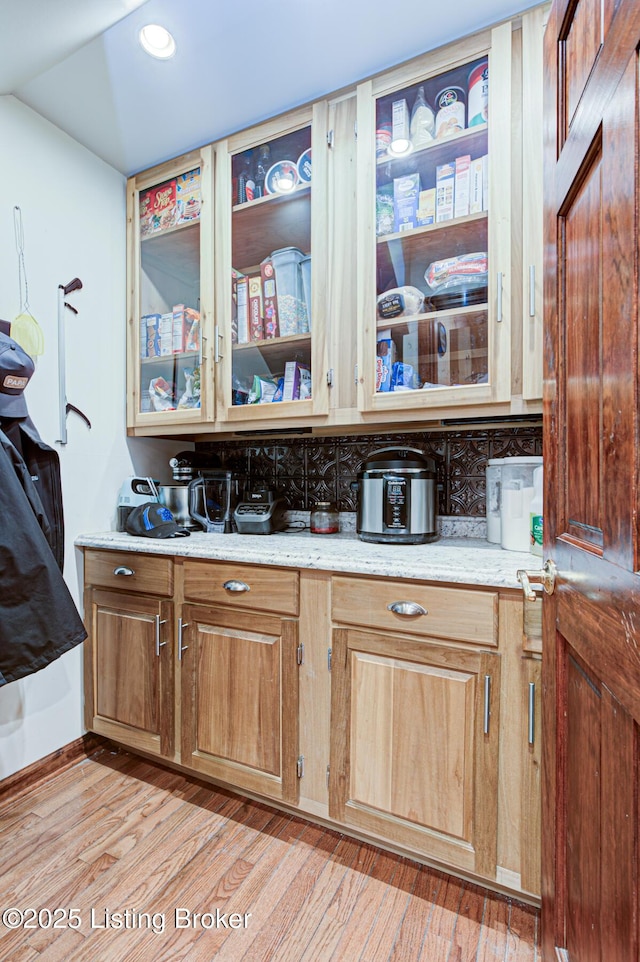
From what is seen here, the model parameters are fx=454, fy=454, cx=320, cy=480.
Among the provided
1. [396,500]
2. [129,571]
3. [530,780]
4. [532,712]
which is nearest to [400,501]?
[396,500]

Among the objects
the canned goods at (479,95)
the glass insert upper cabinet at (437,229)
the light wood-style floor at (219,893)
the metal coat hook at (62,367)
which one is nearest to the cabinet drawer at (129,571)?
the metal coat hook at (62,367)

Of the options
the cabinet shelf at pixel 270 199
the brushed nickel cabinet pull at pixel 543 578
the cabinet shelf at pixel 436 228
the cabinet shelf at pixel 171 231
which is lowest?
the brushed nickel cabinet pull at pixel 543 578

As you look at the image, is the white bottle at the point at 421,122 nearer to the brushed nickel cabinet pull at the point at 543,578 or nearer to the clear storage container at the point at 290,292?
the clear storage container at the point at 290,292

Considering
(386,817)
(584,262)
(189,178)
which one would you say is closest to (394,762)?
(386,817)

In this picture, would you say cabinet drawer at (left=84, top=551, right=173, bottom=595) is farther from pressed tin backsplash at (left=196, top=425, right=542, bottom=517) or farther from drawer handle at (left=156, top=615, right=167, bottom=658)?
pressed tin backsplash at (left=196, top=425, right=542, bottom=517)

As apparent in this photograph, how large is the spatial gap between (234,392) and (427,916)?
1.71 m

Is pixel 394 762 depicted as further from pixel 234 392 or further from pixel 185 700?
pixel 234 392

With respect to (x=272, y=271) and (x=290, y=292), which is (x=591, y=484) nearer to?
(x=290, y=292)

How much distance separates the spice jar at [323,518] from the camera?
185cm

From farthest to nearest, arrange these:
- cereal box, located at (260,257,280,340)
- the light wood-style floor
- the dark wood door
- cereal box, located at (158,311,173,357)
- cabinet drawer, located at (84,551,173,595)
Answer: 1. cereal box, located at (158,311,173,357)
2. cereal box, located at (260,257,280,340)
3. cabinet drawer, located at (84,551,173,595)
4. the light wood-style floor
5. the dark wood door

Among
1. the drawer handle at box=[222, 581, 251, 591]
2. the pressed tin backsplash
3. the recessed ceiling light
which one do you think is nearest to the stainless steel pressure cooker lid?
the pressed tin backsplash

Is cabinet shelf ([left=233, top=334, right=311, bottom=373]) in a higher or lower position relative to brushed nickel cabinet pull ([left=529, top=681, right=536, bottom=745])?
higher

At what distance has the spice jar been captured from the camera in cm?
185

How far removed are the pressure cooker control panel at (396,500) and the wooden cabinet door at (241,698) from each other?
0.48m
